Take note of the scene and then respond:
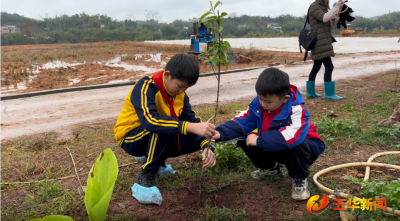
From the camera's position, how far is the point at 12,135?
180 inches

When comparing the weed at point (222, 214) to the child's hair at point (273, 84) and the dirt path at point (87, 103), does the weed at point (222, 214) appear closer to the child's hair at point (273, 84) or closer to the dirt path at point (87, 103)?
the child's hair at point (273, 84)

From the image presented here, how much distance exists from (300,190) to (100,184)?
141 centimetres

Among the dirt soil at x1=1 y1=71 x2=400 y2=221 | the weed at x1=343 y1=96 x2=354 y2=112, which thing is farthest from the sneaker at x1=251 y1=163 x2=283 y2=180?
the weed at x1=343 y1=96 x2=354 y2=112

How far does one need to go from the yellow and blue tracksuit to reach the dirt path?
231 cm

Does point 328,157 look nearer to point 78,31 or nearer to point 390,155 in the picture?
point 390,155

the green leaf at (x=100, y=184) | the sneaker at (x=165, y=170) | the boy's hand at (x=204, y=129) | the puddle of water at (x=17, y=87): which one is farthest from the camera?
the puddle of water at (x=17, y=87)

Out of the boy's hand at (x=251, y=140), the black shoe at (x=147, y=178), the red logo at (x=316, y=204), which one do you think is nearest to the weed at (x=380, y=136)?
the red logo at (x=316, y=204)

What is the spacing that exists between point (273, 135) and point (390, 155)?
1.45 meters

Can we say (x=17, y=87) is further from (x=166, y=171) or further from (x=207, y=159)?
(x=207, y=159)

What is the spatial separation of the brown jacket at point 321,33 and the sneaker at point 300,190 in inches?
127

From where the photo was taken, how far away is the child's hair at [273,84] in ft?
7.14

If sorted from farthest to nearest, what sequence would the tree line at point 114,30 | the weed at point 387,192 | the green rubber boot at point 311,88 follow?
the tree line at point 114,30, the green rubber boot at point 311,88, the weed at point 387,192

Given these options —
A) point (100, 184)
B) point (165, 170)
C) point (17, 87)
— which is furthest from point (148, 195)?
point (17, 87)

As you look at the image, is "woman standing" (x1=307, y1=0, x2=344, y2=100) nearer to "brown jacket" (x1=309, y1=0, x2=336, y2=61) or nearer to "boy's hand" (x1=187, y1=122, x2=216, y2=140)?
"brown jacket" (x1=309, y1=0, x2=336, y2=61)
